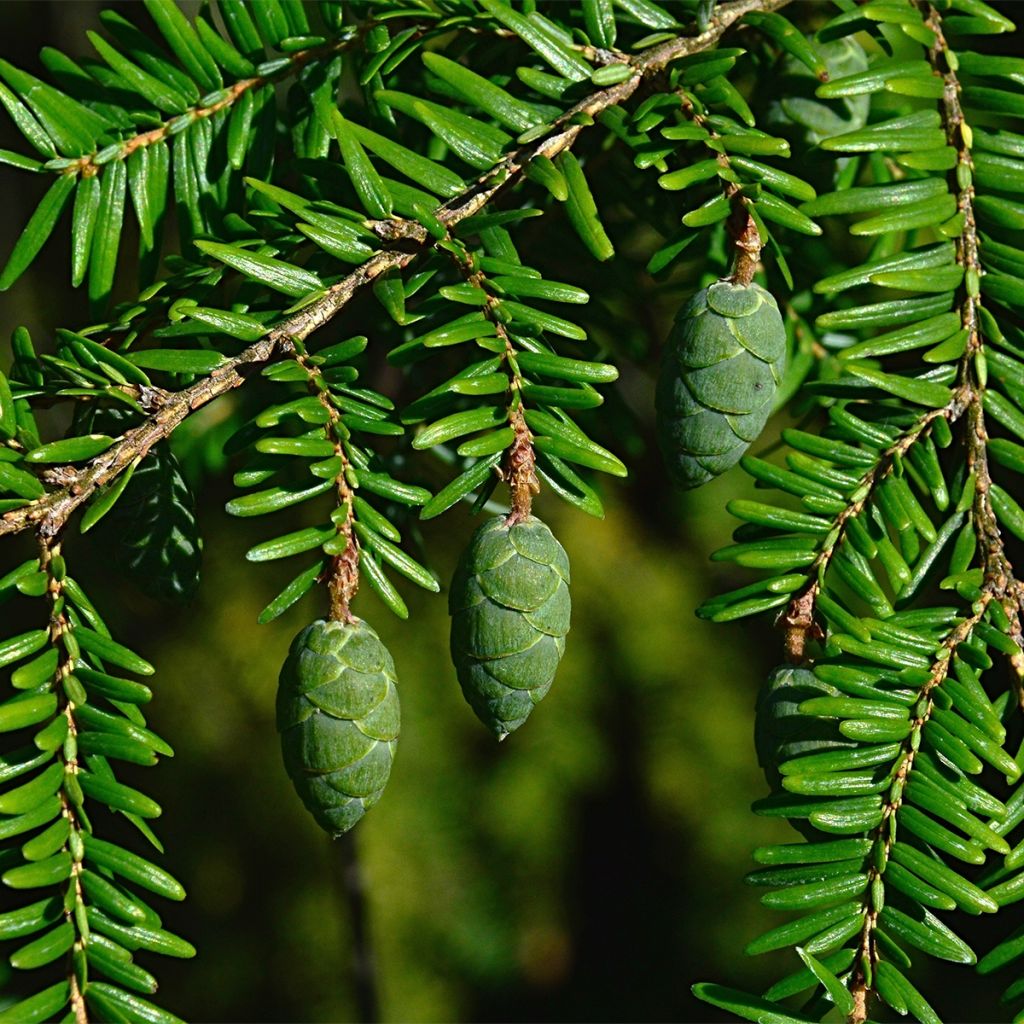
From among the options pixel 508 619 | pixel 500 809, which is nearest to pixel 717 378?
pixel 508 619

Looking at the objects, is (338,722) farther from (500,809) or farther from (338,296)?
(500,809)

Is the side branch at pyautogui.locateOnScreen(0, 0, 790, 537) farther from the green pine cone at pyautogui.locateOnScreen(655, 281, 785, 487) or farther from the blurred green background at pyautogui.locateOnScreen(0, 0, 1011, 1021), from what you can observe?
the blurred green background at pyautogui.locateOnScreen(0, 0, 1011, 1021)

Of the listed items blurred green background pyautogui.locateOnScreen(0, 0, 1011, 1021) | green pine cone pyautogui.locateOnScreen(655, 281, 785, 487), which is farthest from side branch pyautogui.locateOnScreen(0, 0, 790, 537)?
blurred green background pyautogui.locateOnScreen(0, 0, 1011, 1021)

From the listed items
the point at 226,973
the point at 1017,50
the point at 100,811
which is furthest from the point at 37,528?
the point at 226,973

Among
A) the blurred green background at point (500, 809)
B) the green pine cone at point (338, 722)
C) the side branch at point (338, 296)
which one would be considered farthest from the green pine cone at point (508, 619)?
the blurred green background at point (500, 809)

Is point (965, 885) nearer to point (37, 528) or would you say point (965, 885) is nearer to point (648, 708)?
point (37, 528)
